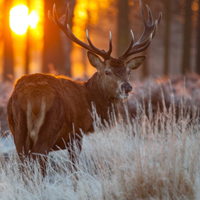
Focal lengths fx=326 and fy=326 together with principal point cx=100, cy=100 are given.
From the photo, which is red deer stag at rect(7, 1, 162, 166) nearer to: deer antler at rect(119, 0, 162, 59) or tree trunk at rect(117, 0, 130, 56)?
deer antler at rect(119, 0, 162, 59)

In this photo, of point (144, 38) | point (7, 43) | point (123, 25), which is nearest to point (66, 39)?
point (123, 25)

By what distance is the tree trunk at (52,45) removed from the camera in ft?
34.9

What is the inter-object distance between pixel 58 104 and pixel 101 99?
132cm

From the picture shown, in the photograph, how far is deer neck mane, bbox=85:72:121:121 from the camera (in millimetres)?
5066

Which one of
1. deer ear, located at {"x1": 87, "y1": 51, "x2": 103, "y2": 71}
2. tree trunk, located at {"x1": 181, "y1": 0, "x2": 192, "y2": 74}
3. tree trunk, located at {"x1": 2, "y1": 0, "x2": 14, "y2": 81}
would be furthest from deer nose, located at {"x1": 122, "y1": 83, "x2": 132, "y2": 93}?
tree trunk, located at {"x1": 2, "y1": 0, "x2": 14, "y2": 81}

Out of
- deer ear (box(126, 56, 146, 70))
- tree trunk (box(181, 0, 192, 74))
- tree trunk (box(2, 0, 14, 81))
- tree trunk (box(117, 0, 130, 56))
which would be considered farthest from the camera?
tree trunk (box(2, 0, 14, 81))

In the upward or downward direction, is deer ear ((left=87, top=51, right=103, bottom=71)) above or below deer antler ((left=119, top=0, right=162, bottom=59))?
below

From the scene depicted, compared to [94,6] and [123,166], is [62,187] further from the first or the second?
[94,6]

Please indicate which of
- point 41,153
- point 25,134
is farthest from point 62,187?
point 25,134

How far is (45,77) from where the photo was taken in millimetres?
4109

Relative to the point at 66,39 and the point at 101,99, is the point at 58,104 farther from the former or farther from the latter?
the point at 66,39

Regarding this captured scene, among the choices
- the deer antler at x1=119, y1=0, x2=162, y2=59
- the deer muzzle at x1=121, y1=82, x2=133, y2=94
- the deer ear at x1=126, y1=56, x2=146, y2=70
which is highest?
the deer antler at x1=119, y1=0, x2=162, y2=59

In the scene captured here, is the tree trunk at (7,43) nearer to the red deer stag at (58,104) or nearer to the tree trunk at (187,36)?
the tree trunk at (187,36)

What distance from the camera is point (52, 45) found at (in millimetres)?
11055
